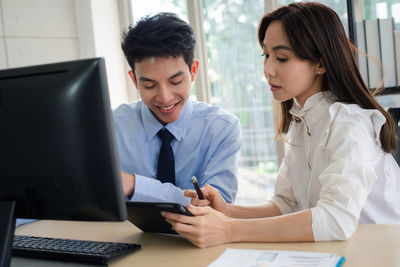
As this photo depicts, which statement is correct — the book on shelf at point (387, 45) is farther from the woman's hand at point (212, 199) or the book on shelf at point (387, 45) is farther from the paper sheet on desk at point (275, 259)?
the paper sheet on desk at point (275, 259)

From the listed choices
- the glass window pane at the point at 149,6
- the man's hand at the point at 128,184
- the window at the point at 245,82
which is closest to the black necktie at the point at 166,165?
the man's hand at the point at 128,184

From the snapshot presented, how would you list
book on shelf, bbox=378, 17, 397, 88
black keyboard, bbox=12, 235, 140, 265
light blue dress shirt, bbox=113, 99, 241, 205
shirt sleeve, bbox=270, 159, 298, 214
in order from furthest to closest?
book on shelf, bbox=378, 17, 397, 88, light blue dress shirt, bbox=113, 99, 241, 205, shirt sleeve, bbox=270, 159, 298, 214, black keyboard, bbox=12, 235, 140, 265

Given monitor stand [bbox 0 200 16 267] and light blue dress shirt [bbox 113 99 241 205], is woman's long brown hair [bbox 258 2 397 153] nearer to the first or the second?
light blue dress shirt [bbox 113 99 241 205]

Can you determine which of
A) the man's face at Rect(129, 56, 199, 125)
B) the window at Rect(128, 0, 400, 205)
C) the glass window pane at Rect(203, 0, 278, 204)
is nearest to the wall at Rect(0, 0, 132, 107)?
the window at Rect(128, 0, 400, 205)

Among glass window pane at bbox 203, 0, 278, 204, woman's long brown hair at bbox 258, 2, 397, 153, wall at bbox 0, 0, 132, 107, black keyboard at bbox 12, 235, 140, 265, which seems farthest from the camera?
glass window pane at bbox 203, 0, 278, 204

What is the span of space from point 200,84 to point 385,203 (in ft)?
7.84

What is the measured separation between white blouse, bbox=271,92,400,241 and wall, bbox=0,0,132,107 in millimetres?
2305

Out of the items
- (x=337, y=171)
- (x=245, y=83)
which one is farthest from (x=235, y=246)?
(x=245, y=83)

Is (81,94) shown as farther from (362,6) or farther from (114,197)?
(362,6)

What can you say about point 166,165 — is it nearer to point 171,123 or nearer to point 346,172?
point 171,123

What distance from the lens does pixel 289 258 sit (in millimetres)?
941

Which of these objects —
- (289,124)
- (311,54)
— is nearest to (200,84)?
(289,124)

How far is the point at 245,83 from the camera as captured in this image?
11.2 feet

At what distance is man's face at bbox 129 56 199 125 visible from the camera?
5.47 feet
